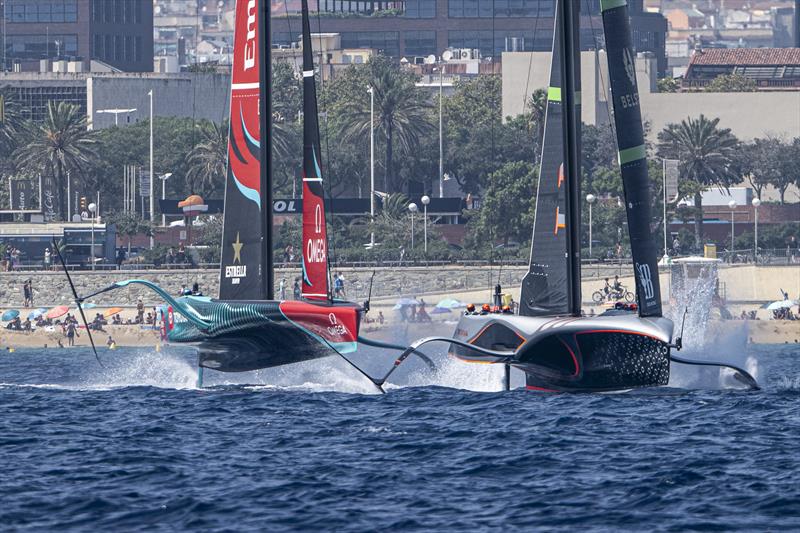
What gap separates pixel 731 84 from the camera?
146m

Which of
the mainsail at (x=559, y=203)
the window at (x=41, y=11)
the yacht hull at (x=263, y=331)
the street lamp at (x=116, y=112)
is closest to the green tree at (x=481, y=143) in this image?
the street lamp at (x=116, y=112)

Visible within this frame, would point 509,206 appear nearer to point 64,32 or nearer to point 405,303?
point 405,303

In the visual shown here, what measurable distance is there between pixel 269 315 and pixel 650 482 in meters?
12.6

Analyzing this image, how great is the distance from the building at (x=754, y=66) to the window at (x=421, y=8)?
30.6 metres

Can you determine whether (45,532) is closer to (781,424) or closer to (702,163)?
(781,424)

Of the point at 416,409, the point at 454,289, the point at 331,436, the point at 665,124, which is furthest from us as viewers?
the point at 665,124

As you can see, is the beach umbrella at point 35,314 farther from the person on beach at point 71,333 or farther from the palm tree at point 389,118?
the palm tree at point 389,118

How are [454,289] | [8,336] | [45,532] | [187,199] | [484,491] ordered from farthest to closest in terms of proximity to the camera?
[187,199] → [454,289] → [8,336] → [484,491] → [45,532]

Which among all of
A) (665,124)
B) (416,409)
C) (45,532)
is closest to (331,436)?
(416,409)

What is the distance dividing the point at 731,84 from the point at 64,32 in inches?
2629

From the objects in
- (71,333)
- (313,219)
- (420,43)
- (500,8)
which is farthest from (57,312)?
(420,43)

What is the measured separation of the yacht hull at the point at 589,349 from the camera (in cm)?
3341

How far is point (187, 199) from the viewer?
345 ft

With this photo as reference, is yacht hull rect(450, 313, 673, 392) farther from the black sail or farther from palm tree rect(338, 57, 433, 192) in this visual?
palm tree rect(338, 57, 433, 192)
